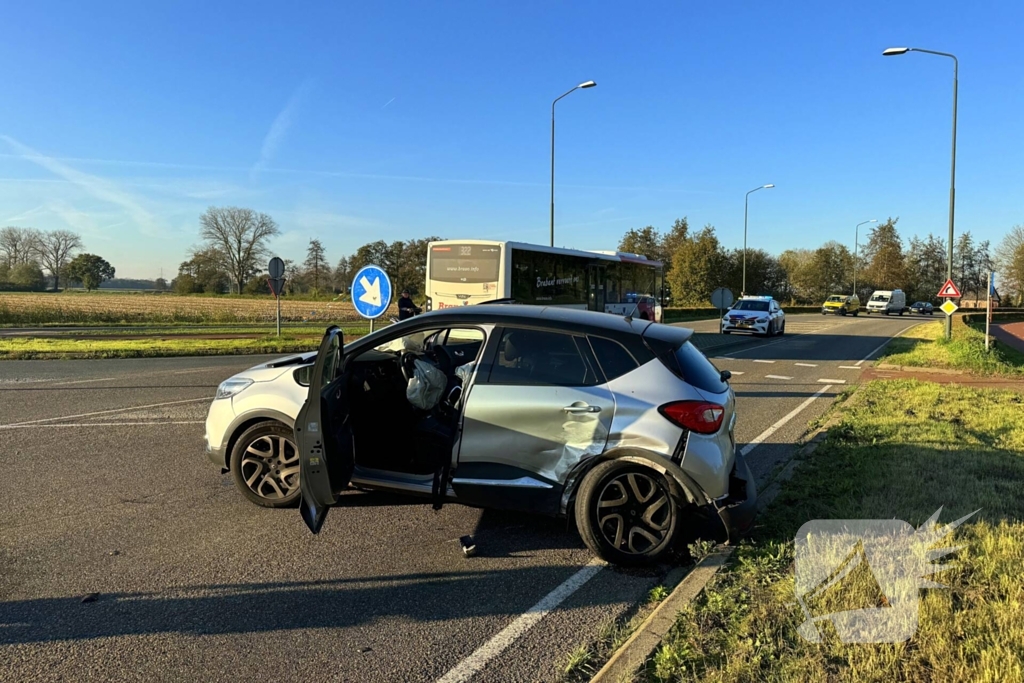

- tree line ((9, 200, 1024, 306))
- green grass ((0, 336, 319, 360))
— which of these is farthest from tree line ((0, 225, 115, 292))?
green grass ((0, 336, 319, 360))

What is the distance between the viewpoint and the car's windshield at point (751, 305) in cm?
2722

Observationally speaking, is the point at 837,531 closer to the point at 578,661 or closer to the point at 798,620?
the point at 798,620

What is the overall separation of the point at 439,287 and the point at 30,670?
14.2m

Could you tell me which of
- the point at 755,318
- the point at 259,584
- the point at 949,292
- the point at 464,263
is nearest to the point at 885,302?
the point at 755,318

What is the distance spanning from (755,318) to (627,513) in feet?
78.7

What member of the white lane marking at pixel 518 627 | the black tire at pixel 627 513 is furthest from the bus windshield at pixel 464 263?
the white lane marking at pixel 518 627

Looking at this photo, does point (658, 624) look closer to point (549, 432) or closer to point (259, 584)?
point (549, 432)

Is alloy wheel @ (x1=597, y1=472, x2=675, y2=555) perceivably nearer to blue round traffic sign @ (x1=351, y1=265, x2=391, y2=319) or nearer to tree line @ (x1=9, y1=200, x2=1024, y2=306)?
blue round traffic sign @ (x1=351, y1=265, x2=391, y2=319)

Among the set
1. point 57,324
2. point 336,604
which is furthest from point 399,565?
point 57,324

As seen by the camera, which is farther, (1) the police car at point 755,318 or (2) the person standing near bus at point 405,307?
(1) the police car at point 755,318

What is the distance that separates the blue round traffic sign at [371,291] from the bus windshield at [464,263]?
16.9ft

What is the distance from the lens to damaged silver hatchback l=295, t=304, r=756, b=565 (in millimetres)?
3992

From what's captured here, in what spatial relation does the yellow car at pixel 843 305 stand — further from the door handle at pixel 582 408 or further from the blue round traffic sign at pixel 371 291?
the door handle at pixel 582 408

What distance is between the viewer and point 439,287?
16.8 metres
